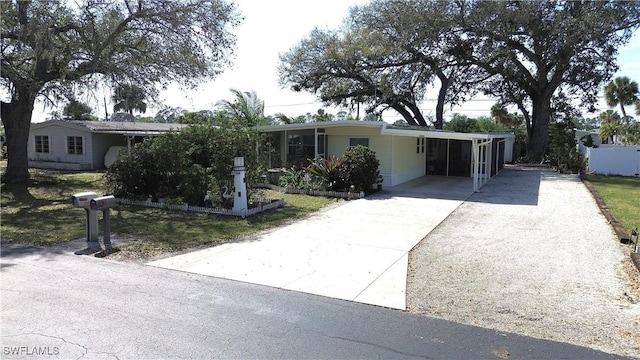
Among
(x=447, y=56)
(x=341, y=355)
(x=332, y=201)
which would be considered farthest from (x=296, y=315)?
(x=447, y=56)

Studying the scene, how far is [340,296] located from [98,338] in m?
2.54

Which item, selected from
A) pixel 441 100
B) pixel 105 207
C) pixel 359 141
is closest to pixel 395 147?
pixel 359 141

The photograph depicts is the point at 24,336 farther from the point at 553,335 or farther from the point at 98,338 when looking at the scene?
the point at 553,335

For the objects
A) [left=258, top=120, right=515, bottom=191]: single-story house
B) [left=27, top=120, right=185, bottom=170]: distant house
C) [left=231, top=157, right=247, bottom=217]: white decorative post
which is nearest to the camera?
[left=231, top=157, right=247, bottom=217]: white decorative post

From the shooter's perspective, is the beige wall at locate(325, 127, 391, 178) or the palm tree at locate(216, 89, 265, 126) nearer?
the beige wall at locate(325, 127, 391, 178)

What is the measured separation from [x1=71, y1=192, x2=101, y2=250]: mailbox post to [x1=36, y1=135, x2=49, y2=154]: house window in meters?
20.2

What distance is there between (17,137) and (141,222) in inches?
409

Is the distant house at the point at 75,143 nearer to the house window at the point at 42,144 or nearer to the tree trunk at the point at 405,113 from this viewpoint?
the house window at the point at 42,144

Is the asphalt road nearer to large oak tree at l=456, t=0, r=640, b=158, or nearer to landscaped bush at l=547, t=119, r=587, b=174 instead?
landscaped bush at l=547, t=119, r=587, b=174

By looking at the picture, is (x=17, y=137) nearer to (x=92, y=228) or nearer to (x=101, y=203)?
(x=92, y=228)

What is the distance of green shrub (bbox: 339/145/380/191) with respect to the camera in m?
13.9

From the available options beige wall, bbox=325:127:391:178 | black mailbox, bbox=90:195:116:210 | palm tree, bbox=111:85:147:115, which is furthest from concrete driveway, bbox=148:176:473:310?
palm tree, bbox=111:85:147:115

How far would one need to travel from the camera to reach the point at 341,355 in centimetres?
365

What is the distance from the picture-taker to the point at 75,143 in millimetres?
23328
